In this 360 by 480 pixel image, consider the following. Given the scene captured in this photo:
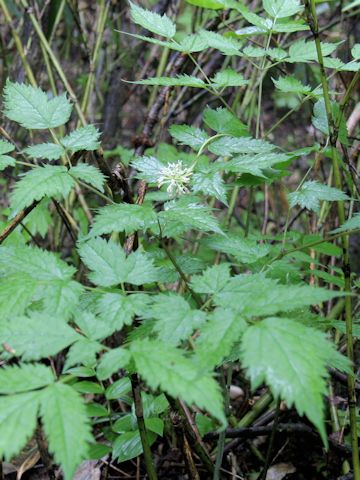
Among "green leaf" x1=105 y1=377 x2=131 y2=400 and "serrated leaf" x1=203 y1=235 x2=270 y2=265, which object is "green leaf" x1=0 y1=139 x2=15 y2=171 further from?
"green leaf" x1=105 y1=377 x2=131 y2=400

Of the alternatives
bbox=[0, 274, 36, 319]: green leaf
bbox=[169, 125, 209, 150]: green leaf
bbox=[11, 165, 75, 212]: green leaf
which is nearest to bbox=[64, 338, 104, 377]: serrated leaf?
bbox=[0, 274, 36, 319]: green leaf

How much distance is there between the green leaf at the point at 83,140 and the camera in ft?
3.35

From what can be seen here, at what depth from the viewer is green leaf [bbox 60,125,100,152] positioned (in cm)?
102

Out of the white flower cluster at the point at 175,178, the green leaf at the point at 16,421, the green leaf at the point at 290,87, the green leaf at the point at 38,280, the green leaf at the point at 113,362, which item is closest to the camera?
the green leaf at the point at 16,421

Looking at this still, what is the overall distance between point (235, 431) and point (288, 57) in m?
0.94

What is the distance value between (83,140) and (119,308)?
383 millimetres

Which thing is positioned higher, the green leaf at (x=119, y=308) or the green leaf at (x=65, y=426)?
the green leaf at (x=119, y=308)

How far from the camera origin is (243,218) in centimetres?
345

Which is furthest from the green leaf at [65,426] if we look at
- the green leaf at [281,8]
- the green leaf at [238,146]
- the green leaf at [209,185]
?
the green leaf at [281,8]

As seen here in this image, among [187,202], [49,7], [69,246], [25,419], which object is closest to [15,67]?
[49,7]

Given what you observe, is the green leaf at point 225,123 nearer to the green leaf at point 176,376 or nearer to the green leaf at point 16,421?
the green leaf at point 176,376

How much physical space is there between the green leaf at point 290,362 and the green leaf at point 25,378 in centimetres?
27

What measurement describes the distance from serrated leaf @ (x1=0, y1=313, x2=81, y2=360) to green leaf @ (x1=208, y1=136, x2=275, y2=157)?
1.74ft

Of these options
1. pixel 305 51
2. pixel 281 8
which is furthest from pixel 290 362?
pixel 281 8
